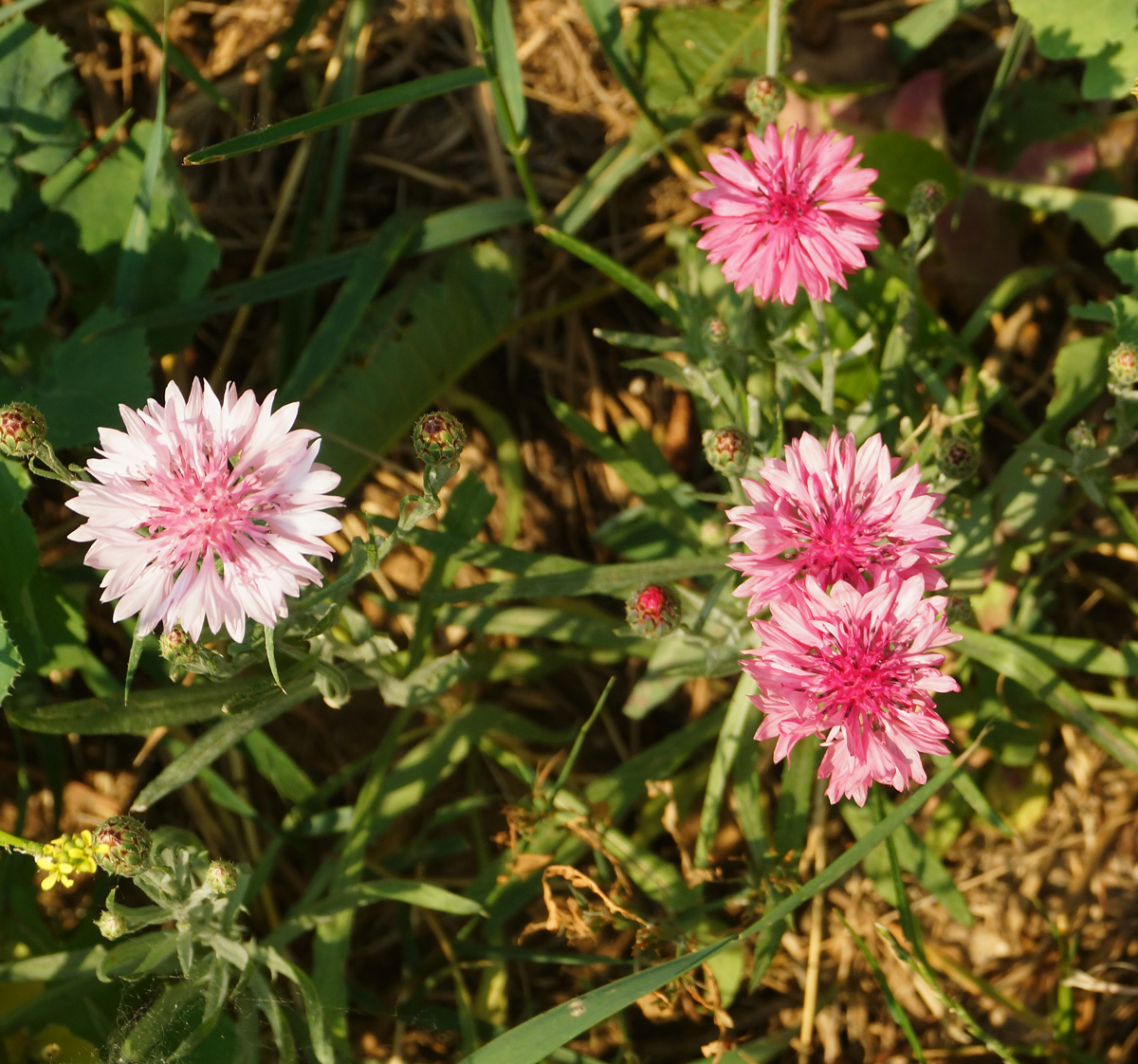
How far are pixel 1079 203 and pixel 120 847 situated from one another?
3037 mm

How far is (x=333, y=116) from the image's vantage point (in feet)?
8.20

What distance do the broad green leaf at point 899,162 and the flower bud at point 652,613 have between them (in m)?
1.51

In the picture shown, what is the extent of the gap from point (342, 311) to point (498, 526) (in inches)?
33.3

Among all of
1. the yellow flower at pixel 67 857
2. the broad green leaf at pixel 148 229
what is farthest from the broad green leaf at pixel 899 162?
the yellow flower at pixel 67 857

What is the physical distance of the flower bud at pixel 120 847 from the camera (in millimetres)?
2053

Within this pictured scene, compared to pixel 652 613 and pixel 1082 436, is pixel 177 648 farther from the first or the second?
pixel 1082 436

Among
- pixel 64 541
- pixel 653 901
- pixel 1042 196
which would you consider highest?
pixel 1042 196

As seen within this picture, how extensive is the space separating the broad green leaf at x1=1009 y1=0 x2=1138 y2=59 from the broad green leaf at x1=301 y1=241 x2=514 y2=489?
1599 mm

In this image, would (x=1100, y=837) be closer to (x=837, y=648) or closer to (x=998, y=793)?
(x=998, y=793)

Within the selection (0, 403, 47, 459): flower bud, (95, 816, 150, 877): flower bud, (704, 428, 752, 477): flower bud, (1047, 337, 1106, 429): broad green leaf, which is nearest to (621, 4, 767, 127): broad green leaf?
(1047, 337, 1106, 429): broad green leaf

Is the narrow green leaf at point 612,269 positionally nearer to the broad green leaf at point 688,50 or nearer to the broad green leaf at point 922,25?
the broad green leaf at point 688,50

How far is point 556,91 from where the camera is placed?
142 inches

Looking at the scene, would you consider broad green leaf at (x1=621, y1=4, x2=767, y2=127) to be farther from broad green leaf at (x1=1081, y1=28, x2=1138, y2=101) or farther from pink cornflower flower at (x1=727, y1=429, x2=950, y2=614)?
pink cornflower flower at (x1=727, y1=429, x2=950, y2=614)

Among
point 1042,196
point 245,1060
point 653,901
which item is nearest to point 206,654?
point 245,1060
